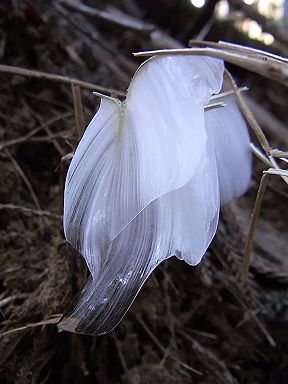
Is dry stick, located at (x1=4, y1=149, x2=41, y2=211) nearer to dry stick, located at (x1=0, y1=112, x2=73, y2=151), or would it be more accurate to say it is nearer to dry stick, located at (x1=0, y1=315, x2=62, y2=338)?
dry stick, located at (x1=0, y1=112, x2=73, y2=151)

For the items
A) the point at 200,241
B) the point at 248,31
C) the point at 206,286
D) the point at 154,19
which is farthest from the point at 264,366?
the point at 154,19

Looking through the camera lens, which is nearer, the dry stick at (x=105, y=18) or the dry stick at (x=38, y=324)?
the dry stick at (x=38, y=324)

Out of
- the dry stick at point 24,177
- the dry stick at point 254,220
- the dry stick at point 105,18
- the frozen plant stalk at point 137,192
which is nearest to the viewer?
the frozen plant stalk at point 137,192

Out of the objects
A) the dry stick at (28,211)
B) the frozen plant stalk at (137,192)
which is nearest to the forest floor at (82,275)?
the dry stick at (28,211)

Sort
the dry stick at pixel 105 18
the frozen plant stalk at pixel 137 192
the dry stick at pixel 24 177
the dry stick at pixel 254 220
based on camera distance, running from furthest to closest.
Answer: the dry stick at pixel 105 18 → the dry stick at pixel 24 177 → the dry stick at pixel 254 220 → the frozen plant stalk at pixel 137 192

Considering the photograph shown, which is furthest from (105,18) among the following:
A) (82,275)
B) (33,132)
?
(82,275)

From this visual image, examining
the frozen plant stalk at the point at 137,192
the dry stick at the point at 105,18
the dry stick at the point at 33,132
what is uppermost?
the frozen plant stalk at the point at 137,192

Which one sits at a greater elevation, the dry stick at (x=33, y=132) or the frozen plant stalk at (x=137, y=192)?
the frozen plant stalk at (x=137, y=192)

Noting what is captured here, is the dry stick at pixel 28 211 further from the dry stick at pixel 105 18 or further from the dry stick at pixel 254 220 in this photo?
the dry stick at pixel 105 18

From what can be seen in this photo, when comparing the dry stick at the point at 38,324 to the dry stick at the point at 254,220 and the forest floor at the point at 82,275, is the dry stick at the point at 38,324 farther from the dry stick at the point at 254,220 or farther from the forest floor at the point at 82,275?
the dry stick at the point at 254,220

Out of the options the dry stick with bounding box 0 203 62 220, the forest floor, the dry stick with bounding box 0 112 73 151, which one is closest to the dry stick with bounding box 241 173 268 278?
the forest floor
